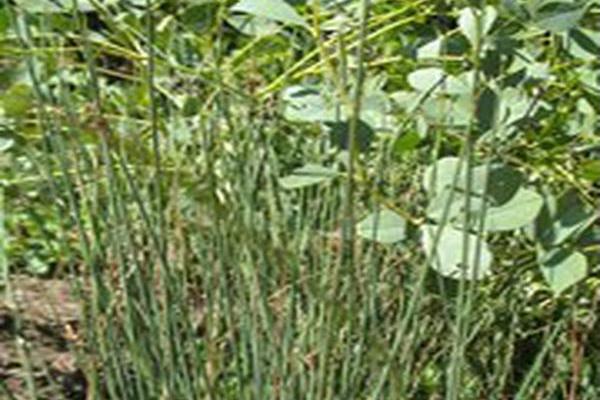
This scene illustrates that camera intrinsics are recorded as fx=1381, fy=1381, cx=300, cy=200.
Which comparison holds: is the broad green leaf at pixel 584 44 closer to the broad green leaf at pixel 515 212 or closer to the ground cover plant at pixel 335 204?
the ground cover plant at pixel 335 204

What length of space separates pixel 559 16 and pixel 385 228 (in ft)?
0.95

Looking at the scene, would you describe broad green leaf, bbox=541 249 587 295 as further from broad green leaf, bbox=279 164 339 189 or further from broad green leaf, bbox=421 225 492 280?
broad green leaf, bbox=279 164 339 189

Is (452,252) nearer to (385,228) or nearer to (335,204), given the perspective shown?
(385,228)

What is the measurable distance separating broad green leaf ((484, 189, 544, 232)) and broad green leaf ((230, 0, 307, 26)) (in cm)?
28

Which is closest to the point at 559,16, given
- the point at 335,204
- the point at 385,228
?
the point at 385,228

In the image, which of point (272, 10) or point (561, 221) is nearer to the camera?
point (272, 10)

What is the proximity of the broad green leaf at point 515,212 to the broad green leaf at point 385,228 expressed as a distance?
11cm

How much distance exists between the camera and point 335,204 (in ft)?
5.82

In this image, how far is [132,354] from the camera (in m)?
1.57

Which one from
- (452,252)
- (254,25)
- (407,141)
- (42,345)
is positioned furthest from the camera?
(42,345)

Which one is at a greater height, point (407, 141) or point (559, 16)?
point (559, 16)

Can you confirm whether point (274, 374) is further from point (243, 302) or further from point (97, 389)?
point (97, 389)

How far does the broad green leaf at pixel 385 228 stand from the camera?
1.47 meters

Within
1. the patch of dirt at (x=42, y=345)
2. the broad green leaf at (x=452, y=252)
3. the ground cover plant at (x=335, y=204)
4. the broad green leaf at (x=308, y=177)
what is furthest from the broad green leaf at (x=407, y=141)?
the patch of dirt at (x=42, y=345)
